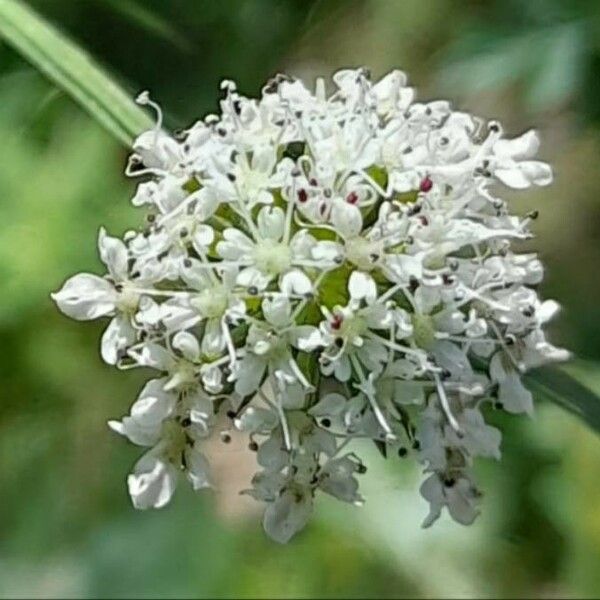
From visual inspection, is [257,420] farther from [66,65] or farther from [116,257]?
[66,65]

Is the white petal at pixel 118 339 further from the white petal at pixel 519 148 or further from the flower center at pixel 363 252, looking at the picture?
the white petal at pixel 519 148

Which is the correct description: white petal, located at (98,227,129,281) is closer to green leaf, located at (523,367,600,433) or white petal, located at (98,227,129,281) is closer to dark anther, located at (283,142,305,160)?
dark anther, located at (283,142,305,160)

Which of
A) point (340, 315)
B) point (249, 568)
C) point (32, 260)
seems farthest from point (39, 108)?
point (249, 568)

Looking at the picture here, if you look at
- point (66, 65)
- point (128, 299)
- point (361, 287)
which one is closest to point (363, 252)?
point (361, 287)

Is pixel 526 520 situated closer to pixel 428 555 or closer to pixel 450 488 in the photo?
pixel 428 555

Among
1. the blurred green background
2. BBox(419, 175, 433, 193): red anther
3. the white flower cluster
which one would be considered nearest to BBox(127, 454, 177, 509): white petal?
the white flower cluster

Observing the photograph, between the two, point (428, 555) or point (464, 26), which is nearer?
point (464, 26)

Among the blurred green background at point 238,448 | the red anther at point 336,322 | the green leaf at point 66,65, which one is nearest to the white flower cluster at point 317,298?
the red anther at point 336,322
